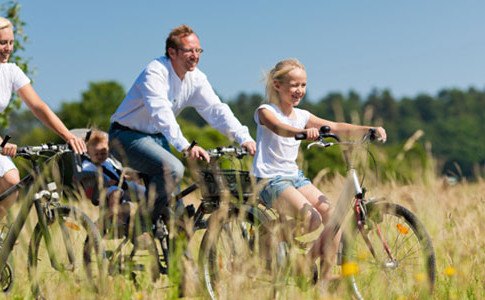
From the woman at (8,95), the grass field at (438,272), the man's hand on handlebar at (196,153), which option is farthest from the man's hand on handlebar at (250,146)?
the woman at (8,95)

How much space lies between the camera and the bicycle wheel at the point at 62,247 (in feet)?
17.9

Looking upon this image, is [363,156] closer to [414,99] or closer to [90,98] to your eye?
[90,98]

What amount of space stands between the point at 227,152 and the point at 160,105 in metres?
0.52

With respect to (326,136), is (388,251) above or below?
below

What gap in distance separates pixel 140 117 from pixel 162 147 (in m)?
0.25

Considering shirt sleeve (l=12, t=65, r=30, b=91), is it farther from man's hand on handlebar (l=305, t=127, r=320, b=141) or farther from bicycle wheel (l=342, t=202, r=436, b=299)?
bicycle wheel (l=342, t=202, r=436, b=299)

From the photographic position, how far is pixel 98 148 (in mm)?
6402

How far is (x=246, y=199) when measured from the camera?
216 inches

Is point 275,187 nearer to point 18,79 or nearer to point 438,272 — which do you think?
point 438,272

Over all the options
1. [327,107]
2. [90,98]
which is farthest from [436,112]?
[90,98]

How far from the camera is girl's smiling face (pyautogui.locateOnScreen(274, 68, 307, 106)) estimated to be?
18.3ft

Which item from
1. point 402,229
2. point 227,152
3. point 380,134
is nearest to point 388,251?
point 402,229

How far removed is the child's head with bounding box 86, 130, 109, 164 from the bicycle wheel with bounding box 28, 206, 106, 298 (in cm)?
66

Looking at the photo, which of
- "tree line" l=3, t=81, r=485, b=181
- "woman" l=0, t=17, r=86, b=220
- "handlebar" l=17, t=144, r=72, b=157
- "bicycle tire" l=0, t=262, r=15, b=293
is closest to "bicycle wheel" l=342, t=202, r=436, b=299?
"handlebar" l=17, t=144, r=72, b=157
